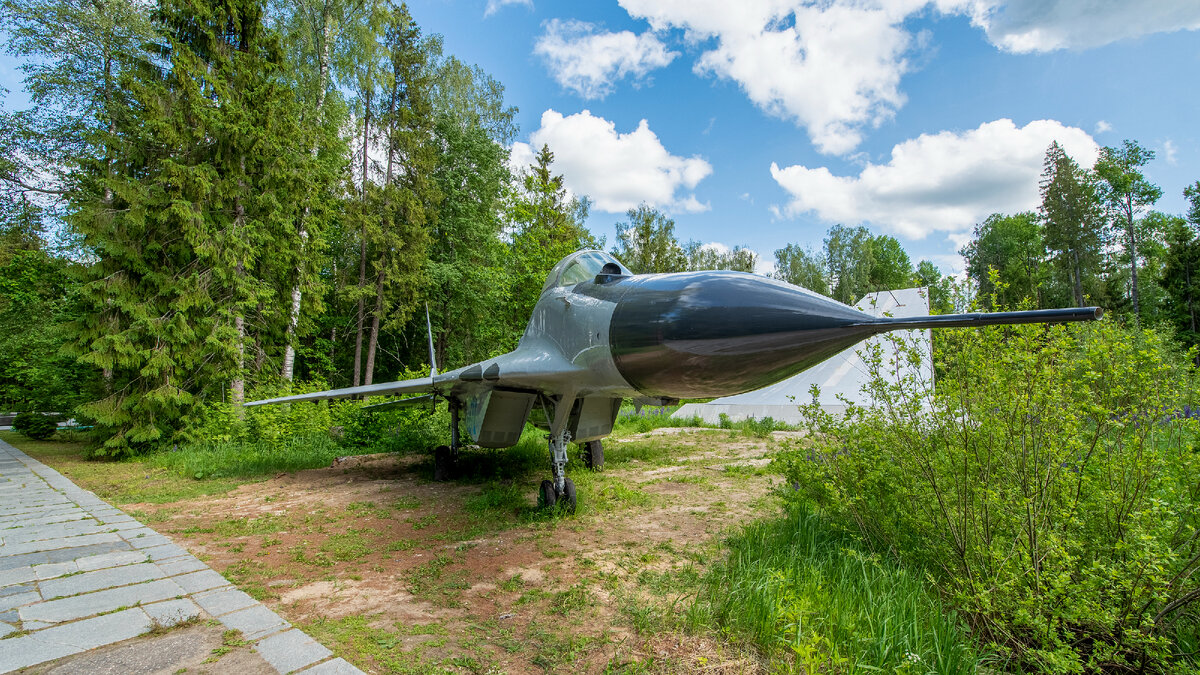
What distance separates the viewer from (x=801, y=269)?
4478 centimetres

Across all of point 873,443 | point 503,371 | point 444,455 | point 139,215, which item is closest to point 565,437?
point 503,371

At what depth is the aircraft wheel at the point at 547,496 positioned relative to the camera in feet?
16.9

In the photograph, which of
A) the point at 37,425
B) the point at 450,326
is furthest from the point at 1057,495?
the point at 37,425

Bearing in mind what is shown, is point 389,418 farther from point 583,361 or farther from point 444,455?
point 583,361

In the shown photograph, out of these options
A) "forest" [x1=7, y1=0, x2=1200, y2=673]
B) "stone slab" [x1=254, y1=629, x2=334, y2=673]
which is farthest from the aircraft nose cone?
"stone slab" [x1=254, y1=629, x2=334, y2=673]

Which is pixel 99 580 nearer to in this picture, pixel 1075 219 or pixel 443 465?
pixel 443 465

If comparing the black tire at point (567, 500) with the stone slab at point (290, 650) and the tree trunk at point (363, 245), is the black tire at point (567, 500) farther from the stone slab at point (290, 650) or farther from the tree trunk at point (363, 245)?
the tree trunk at point (363, 245)

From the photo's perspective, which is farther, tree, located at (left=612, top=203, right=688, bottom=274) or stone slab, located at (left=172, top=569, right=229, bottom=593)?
tree, located at (left=612, top=203, right=688, bottom=274)

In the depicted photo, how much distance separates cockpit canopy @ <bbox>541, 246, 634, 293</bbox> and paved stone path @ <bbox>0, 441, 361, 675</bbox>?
3.25m

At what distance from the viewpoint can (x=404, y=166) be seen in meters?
19.2

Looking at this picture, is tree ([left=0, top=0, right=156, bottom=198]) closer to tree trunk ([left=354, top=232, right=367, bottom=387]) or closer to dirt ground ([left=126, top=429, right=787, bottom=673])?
tree trunk ([left=354, top=232, right=367, bottom=387])

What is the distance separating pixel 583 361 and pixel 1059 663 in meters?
2.88

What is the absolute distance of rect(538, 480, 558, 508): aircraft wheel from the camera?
515 centimetres

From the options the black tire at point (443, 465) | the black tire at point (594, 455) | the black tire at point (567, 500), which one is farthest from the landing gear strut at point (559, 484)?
the black tire at point (443, 465)
